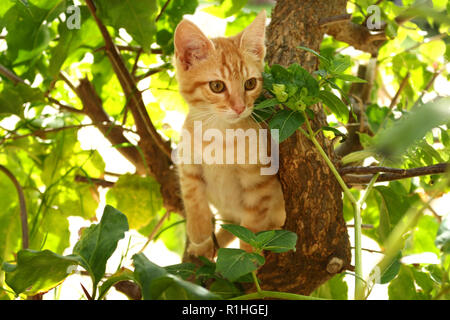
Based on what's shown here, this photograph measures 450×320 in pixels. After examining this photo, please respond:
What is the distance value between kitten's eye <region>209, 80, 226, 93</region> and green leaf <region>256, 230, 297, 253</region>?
1.69 feet

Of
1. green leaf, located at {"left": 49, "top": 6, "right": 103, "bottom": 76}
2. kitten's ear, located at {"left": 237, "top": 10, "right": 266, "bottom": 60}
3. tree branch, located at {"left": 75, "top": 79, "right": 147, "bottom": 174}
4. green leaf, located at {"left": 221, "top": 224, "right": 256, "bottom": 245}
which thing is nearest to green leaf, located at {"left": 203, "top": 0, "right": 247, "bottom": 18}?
kitten's ear, located at {"left": 237, "top": 10, "right": 266, "bottom": 60}

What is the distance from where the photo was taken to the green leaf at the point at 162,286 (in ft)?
1.80

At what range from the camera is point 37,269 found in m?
0.71

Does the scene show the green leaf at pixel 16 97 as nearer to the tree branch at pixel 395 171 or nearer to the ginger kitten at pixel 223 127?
the ginger kitten at pixel 223 127

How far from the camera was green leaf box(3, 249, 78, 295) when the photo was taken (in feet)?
2.23

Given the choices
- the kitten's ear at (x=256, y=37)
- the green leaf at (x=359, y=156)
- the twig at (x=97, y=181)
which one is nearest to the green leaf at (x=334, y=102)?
the green leaf at (x=359, y=156)

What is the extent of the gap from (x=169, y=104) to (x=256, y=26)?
496 millimetres

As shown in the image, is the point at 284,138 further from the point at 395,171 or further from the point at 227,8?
the point at 227,8

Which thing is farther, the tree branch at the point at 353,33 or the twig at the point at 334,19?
the tree branch at the point at 353,33

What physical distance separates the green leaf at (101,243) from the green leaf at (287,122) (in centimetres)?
32

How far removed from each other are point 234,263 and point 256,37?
653 mm
